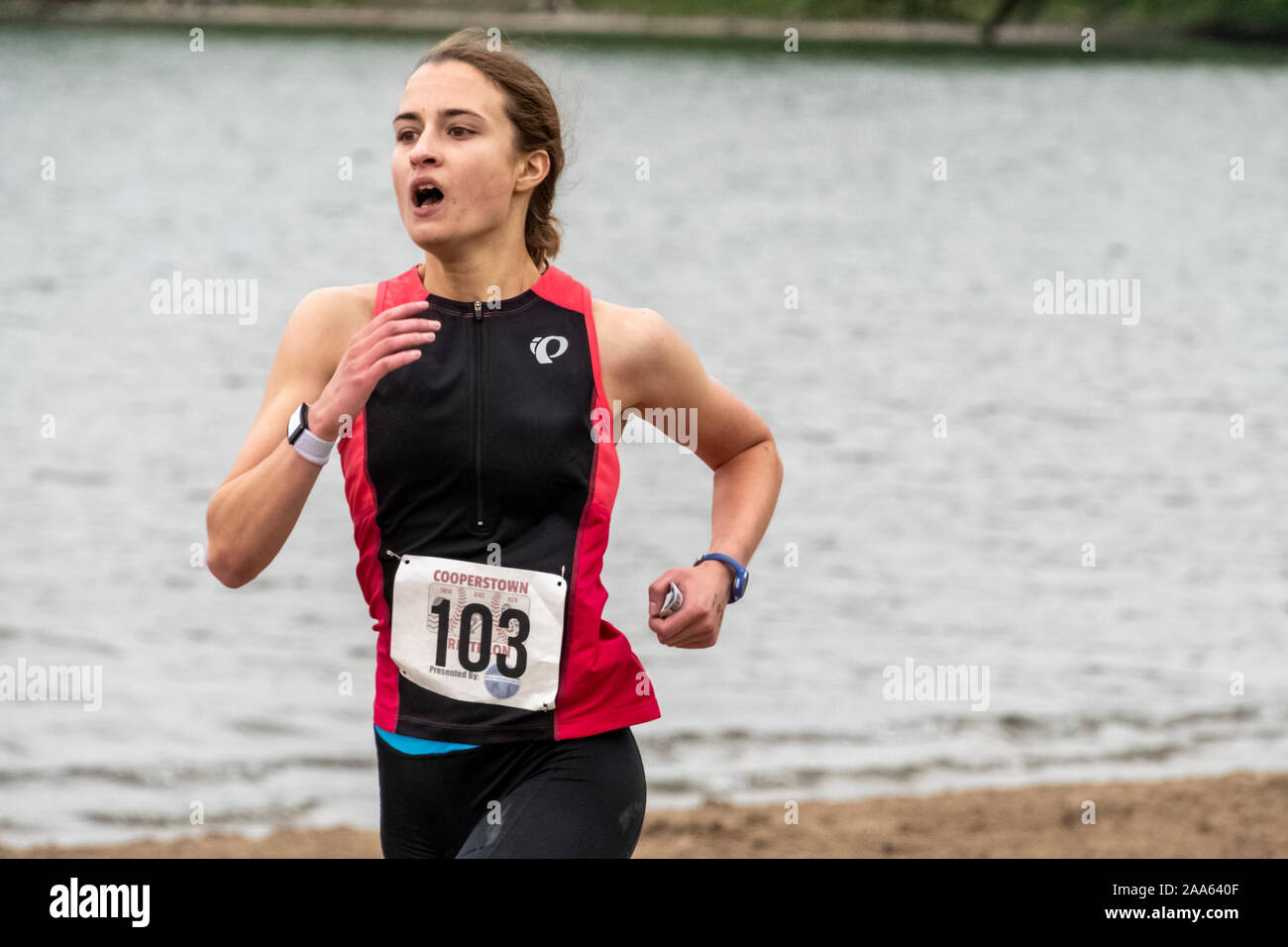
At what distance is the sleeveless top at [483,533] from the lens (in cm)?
310

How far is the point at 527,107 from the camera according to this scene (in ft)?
10.9

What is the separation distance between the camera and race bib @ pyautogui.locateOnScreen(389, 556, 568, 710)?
312 centimetres

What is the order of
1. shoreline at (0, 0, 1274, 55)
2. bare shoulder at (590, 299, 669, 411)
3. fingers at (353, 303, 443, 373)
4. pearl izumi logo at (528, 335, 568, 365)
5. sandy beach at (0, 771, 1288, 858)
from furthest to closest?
1. shoreline at (0, 0, 1274, 55)
2. sandy beach at (0, 771, 1288, 858)
3. bare shoulder at (590, 299, 669, 411)
4. pearl izumi logo at (528, 335, 568, 365)
5. fingers at (353, 303, 443, 373)

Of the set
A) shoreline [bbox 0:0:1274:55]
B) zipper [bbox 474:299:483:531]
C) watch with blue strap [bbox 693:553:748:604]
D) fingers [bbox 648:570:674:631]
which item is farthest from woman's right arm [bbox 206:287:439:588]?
shoreline [bbox 0:0:1274:55]

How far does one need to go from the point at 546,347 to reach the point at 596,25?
79.4m

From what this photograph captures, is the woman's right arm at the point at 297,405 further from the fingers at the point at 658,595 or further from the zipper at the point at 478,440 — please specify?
the fingers at the point at 658,595

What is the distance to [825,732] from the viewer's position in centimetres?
895

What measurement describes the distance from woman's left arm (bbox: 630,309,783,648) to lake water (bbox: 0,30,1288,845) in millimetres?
633

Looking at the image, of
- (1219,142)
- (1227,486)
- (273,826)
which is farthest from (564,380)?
(1219,142)

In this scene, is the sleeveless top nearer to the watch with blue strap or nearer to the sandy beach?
the watch with blue strap

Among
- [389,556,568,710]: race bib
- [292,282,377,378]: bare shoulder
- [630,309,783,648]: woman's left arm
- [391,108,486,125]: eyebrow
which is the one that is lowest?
[389,556,568,710]: race bib

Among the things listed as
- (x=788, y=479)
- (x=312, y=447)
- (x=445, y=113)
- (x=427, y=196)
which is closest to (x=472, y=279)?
(x=427, y=196)

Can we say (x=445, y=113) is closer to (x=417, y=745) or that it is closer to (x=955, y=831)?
(x=417, y=745)
